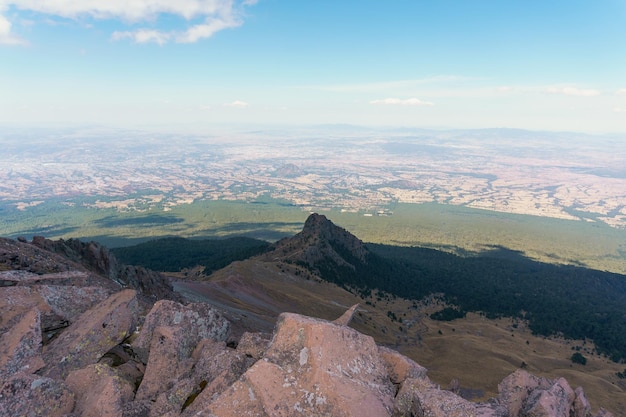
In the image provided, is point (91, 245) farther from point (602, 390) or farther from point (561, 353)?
point (561, 353)

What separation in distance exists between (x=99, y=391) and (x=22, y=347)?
4.06m

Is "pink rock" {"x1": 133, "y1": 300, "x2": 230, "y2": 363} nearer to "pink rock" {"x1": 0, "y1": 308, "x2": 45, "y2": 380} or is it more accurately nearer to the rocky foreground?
the rocky foreground

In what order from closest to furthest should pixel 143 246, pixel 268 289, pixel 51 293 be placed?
pixel 51 293 → pixel 268 289 → pixel 143 246

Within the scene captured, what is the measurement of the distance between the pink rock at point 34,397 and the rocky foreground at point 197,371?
27 mm

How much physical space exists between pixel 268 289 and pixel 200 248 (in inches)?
2960

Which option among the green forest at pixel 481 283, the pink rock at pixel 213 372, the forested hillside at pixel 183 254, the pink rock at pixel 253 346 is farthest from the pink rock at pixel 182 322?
the forested hillside at pixel 183 254

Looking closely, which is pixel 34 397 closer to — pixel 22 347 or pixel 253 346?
pixel 22 347

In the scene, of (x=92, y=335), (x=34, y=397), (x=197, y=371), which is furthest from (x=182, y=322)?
(x=34, y=397)

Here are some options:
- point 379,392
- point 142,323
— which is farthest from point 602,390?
point 142,323

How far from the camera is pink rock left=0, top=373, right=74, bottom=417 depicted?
10750 mm

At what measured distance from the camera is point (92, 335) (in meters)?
14.7

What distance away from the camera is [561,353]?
84.0 metres

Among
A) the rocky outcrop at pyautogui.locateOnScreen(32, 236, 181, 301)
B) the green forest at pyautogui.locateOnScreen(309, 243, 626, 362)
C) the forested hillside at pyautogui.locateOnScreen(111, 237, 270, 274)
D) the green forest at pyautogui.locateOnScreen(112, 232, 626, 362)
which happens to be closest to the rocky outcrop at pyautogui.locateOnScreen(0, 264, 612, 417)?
the rocky outcrop at pyautogui.locateOnScreen(32, 236, 181, 301)

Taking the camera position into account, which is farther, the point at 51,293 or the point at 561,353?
the point at 561,353
